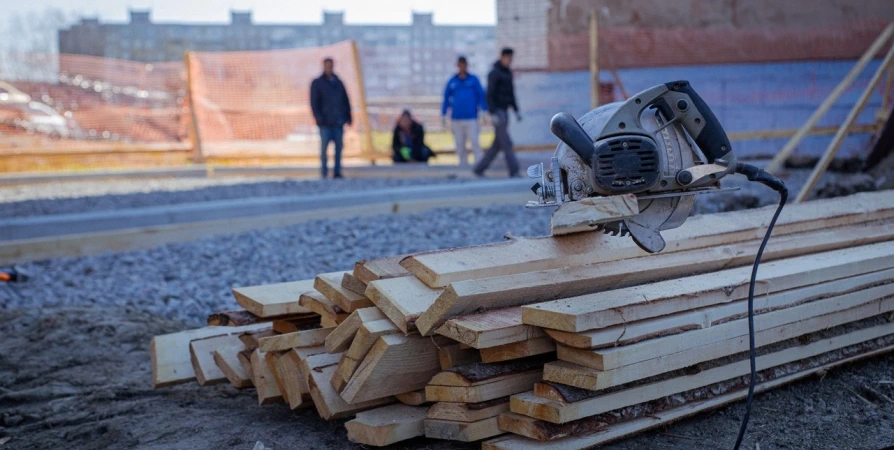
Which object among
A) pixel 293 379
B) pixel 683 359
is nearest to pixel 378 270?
pixel 293 379

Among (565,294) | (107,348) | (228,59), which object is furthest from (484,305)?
(228,59)

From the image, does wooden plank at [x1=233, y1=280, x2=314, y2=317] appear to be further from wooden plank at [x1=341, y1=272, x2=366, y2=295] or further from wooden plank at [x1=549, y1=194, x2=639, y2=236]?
wooden plank at [x1=549, y1=194, x2=639, y2=236]

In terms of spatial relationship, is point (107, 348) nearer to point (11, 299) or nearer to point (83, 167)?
point (11, 299)

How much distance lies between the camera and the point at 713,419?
3422 millimetres

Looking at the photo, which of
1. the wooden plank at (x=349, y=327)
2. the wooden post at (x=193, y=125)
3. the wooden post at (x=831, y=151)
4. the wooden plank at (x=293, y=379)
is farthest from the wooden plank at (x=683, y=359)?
the wooden post at (x=193, y=125)

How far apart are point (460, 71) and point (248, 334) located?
10718 mm

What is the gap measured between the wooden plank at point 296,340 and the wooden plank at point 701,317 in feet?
3.44

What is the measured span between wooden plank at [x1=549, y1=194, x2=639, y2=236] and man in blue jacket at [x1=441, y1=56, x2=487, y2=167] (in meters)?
11.2

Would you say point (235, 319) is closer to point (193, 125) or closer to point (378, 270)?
point (378, 270)

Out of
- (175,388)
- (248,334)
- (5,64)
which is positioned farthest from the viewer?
(5,64)

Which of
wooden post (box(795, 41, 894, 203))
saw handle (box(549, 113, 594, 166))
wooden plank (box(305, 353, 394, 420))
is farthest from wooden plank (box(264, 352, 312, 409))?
wooden post (box(795, 41, 894, 203))

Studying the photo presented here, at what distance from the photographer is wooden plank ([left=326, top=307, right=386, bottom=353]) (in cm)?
316

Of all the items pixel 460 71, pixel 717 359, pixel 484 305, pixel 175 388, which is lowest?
pixel 175 388

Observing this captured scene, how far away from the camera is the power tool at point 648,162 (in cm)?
301
